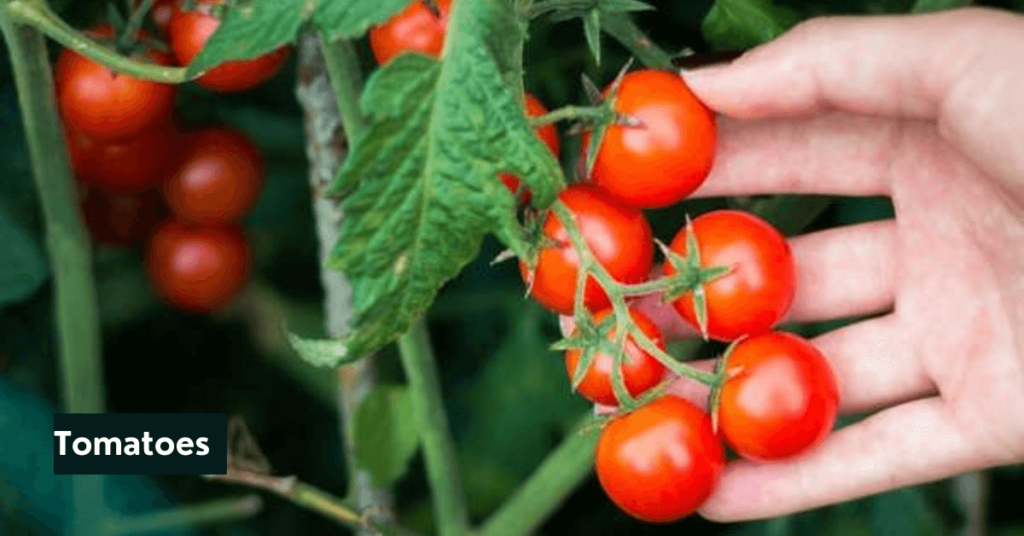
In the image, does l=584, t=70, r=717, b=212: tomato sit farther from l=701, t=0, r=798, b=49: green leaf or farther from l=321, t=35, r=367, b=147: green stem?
l=321, t=35, r=367, b=147: green stem

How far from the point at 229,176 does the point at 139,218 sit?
0.15m

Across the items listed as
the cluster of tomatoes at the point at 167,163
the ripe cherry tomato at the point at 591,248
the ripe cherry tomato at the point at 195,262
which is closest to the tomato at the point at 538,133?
the ripe cherry tomato at the point at 591,248

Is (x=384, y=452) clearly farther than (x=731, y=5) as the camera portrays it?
Yes

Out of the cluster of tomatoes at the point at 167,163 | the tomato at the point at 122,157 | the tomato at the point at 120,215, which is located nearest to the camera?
the cluster of tomatoes at the point at 167,163

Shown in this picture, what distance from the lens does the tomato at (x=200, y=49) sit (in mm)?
1183

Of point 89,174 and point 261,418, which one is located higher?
point 89,174

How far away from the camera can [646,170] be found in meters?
1.08

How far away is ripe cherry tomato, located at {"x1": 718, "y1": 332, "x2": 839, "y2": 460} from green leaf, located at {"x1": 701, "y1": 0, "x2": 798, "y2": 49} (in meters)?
0.22

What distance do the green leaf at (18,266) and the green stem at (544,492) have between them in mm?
455

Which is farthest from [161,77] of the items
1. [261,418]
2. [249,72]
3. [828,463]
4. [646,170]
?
[261,418]

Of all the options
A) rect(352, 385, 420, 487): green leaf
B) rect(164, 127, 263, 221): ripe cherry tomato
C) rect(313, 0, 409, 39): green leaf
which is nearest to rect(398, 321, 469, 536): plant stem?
rect(352, 385, 420, 487): green leaf

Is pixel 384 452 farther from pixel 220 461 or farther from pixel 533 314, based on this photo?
pixel 533 314

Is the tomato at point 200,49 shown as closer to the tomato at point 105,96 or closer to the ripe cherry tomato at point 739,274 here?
the tomato at point 105,96

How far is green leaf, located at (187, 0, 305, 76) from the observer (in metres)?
0.95
